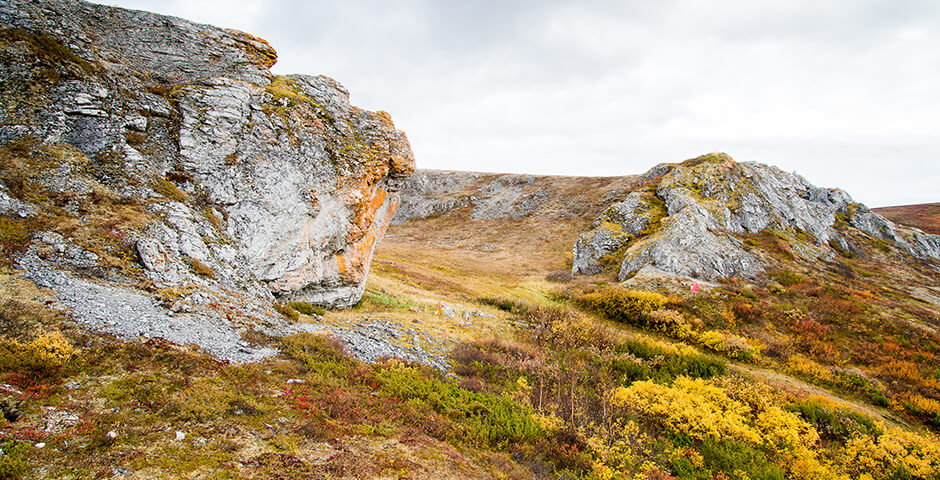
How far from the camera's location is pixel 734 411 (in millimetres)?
10336

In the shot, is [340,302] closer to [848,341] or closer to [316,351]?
[316,351]

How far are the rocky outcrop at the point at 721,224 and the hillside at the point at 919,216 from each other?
27.0 meters

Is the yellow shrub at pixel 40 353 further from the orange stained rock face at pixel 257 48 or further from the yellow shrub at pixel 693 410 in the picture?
the orange stained rock face at pixel 257 48

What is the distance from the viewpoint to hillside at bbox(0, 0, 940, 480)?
5.91 meters

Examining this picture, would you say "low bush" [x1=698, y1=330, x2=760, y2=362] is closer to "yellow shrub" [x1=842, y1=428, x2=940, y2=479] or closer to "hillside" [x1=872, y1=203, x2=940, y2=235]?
"yellow shrub" [x1=842, y1=428, x2=940, y2=479]

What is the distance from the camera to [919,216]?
73.4m

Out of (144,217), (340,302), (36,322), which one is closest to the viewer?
(36,322)

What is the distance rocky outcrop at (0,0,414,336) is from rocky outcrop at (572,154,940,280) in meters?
25.5

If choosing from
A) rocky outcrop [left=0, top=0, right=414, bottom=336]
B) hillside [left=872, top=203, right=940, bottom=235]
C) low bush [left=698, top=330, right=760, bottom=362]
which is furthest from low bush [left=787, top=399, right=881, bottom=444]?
hillside [left=872, top=203, right=940, bottom=235]

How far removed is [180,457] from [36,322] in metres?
4.92

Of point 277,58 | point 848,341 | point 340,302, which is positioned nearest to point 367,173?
point 340,302

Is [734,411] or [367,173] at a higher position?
[367,173]

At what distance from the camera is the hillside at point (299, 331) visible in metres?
5.91

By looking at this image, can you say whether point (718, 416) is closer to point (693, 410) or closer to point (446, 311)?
point (693, 410)
